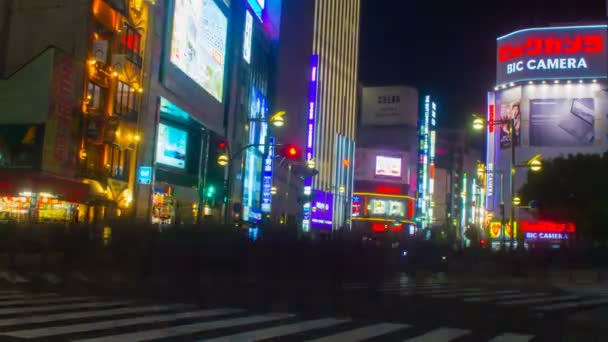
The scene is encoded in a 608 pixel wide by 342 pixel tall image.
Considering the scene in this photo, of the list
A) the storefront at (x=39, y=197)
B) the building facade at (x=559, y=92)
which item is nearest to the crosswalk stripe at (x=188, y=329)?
the storefront at (x=39, y=197)

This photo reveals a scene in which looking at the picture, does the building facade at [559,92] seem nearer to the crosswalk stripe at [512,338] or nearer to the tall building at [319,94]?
the tall building at [319,94]

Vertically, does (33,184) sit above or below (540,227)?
below

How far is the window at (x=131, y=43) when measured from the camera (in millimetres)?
32375

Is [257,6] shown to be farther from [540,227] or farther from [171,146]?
[540,227]

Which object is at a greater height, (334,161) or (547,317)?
(334,161)

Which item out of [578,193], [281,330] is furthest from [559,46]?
[281,330]

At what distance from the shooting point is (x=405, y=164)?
10281cm

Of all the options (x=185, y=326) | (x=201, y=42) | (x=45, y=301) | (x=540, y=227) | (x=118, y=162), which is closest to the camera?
(x=185, y=326)

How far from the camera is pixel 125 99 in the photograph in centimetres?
3306

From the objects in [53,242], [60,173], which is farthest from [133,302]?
[60,173]

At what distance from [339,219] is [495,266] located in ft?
190

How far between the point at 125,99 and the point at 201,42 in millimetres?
9969

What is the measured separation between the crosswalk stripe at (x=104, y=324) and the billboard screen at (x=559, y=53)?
7737 cm

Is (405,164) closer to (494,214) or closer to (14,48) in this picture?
(494,214)
